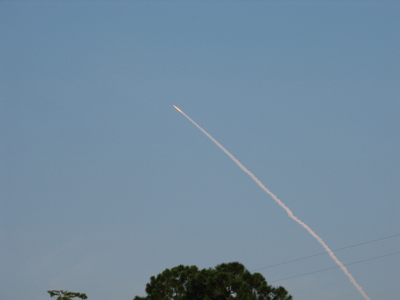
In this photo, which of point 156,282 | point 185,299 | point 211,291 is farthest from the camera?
point 156,282

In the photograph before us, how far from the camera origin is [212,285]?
2036 inches

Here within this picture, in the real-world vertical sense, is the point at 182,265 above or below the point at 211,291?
above

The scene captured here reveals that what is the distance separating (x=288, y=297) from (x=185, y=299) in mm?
12988

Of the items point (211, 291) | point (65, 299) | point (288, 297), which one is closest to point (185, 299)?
point (211, 291)

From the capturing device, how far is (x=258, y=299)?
2072 inches

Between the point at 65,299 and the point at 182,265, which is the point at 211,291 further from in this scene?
the point at 65,299

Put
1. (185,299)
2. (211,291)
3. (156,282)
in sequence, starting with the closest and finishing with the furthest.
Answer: (211,291), (185,299), (156,282)

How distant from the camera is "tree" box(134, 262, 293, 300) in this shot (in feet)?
168

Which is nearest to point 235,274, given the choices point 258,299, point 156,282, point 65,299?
point 258,299

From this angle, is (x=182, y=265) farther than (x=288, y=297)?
Yes

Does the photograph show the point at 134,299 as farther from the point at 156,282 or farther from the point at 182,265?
the point at 182,265

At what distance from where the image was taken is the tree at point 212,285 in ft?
168

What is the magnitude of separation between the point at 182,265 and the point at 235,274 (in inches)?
317

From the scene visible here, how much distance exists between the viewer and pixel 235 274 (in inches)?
2203
